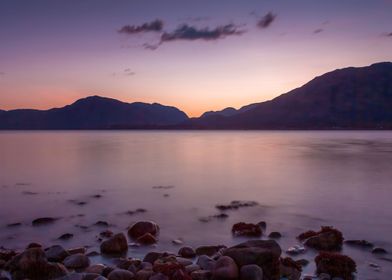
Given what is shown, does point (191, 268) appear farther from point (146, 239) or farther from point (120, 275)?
point (146, 239)

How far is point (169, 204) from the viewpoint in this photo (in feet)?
73.8

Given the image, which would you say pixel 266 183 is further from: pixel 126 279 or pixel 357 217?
pixel 126 279

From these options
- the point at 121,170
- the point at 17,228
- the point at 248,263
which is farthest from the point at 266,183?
the point at 248,263

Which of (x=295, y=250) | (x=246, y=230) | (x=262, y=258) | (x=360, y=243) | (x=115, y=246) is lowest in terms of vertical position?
(x=360, y=243)

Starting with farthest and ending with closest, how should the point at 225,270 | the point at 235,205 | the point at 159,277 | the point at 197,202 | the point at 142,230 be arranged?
the point at 197,202
the point at 235,205
the point at 142,230
the point at 225,270
the point at 159,277

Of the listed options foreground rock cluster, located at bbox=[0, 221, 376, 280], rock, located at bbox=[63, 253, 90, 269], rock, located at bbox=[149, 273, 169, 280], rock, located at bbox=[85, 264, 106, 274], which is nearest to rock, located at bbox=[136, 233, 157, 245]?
foreground rock cluster, located at bbox=[0, 221, 376, 280]

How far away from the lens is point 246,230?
15.5 meters

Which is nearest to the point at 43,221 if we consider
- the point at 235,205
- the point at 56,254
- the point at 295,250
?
the point at 56,254

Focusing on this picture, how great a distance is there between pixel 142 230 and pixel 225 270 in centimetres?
625

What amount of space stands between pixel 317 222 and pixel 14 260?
13.1m

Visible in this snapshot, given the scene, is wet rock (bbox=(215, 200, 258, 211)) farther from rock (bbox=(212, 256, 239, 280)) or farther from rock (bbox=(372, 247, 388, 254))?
rock (bbox=(212, 256, 239, 280))

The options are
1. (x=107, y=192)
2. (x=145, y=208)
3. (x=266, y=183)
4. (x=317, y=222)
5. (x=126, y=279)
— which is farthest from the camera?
(x=266, y=183)

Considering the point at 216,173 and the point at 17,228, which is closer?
the point at 17,228

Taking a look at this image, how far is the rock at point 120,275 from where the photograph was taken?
9.73m
